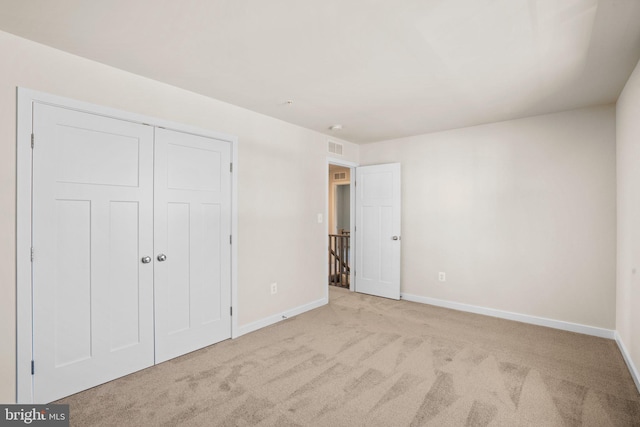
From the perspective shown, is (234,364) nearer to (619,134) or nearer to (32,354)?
(32,354)

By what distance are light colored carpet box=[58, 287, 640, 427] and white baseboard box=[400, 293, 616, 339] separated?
0.38 ft

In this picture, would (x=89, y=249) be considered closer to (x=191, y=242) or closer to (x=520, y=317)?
(x=191, y=242)

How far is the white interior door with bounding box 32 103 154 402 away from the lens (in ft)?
7.20

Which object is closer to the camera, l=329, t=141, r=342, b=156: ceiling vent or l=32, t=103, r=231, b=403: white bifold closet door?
l=32, t=103, r=231, b=403: white bifold closet door

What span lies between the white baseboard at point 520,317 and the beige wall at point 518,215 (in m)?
0.05

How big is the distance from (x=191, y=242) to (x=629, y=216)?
391cm

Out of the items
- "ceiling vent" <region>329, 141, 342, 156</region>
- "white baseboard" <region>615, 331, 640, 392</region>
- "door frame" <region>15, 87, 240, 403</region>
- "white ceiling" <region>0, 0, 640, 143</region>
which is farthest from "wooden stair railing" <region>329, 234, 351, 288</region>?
"door frame" <region>15, 87, 240, 403</region>

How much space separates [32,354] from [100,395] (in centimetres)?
53

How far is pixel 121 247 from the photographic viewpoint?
257cm

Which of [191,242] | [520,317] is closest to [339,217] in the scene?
[520,317]

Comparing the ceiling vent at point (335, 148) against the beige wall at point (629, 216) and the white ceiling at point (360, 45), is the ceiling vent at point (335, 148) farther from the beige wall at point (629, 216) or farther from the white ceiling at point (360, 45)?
the beige wall at point (629, 216)

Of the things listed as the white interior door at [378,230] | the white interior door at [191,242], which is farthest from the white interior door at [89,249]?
the white interior door at [378,230]

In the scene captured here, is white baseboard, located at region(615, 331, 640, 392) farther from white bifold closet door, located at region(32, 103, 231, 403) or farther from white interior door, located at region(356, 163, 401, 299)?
white bifold closet door, located at region(32, 103, 231, 403)

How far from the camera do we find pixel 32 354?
7.00 ft
